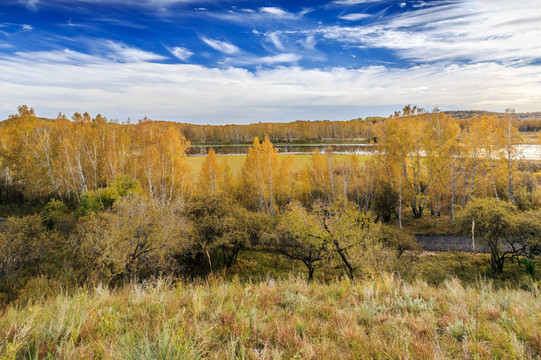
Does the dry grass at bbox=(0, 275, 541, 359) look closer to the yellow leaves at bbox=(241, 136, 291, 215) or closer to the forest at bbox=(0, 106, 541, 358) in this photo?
the forest at bbox=(0, 106, 541, 358)

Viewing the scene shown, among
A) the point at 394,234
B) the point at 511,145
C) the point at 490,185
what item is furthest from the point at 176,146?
the point at 490,185

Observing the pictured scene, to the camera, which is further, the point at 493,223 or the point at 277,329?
the point at 493,223

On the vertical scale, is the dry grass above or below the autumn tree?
above

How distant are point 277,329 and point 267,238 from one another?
63.1ft

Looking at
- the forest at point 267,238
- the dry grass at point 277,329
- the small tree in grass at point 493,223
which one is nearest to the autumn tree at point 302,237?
the forest at point 267,238

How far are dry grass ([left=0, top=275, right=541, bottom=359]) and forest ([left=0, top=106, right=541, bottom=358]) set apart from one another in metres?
0.04

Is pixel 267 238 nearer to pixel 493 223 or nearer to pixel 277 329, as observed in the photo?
pixel 493 223

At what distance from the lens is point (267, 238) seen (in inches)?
898

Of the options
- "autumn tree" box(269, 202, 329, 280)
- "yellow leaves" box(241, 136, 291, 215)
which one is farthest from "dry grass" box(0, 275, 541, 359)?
"yellow leaves" box(241, 136, 291, 215)

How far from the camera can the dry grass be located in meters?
3.07

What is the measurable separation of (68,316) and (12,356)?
4.91 feet

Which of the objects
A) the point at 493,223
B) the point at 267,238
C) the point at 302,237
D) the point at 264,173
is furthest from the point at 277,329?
the point at 264,173

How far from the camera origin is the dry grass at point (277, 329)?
3.07 metres

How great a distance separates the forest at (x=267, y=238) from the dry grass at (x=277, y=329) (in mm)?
41
